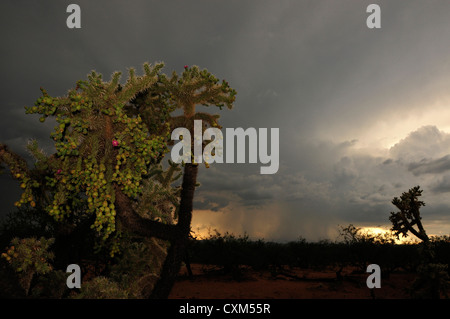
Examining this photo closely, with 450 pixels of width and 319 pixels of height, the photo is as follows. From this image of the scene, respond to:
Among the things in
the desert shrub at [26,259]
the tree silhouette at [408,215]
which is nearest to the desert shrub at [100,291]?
the desert shrub at [26,259]

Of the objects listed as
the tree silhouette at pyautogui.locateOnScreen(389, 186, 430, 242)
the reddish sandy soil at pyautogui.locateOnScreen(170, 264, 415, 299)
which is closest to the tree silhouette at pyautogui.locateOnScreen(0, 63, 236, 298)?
the tree silhouette at pyautogui.locateOnScreen(389, 186, 430, 242)

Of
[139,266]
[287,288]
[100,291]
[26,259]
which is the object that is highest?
[26,259]

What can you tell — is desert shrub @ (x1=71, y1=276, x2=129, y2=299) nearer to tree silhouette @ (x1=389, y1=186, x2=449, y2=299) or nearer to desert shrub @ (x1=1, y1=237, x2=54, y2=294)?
desert shrub @ (x1=1, y1=237, x2=54, y2=294)

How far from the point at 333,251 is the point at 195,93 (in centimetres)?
2846

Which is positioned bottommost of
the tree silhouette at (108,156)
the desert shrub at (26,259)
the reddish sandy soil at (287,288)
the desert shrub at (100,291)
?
the reddish sandy soil at (287,288)

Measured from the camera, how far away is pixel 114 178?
5316 millimetres

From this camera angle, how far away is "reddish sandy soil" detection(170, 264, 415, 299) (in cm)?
1497

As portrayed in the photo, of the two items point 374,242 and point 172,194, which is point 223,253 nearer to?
point 374,242

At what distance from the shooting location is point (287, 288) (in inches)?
668

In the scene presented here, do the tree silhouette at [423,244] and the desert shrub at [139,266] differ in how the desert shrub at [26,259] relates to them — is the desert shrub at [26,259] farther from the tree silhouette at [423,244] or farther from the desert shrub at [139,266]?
the tree silhouette at [423,244]

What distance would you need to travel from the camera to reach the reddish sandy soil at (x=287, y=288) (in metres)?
15.0

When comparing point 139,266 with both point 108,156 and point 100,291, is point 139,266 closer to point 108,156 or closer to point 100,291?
point 100,291

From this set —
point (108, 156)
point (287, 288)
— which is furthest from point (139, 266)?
point (287, 288)

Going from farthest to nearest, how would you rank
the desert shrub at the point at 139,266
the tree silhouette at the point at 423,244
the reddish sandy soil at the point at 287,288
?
the reddish sandy soil at the point at 287,288 → the tree silhouette at the point at 423,244 → the desert shrub at the point at 139,266
